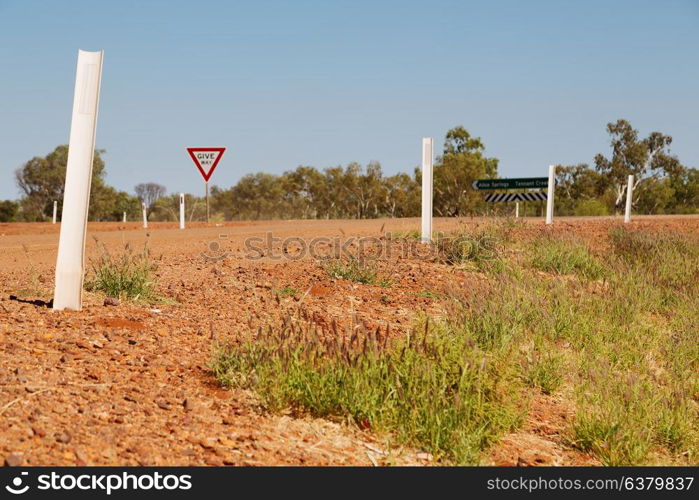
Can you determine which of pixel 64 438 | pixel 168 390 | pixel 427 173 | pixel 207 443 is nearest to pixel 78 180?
pixel 168 390

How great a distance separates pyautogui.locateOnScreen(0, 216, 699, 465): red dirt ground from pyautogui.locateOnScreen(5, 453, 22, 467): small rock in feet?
0.05

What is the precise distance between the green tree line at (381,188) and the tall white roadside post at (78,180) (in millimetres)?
47004

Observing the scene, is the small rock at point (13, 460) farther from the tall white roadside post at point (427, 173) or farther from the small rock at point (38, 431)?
the tall white roadside post at point (427, 173)

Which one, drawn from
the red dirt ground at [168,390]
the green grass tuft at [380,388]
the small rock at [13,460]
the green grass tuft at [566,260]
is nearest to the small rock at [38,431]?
the red dirt ground at [168,390]

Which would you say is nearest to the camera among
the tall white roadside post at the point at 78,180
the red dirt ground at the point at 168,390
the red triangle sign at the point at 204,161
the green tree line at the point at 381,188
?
the red dirt ground at the point at 168,390

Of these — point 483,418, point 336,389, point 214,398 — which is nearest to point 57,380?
point 214,398

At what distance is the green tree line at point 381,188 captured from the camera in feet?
189

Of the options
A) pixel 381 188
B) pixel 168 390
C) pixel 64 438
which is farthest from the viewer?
pixel 381 188

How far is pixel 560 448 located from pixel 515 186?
58.8ft

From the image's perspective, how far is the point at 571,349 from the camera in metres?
7.73

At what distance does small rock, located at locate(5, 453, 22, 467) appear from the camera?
3.50 meters

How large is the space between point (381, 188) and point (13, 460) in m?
58.8

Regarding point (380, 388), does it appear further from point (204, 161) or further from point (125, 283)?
point (204, 161)

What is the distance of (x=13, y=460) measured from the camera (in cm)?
351
